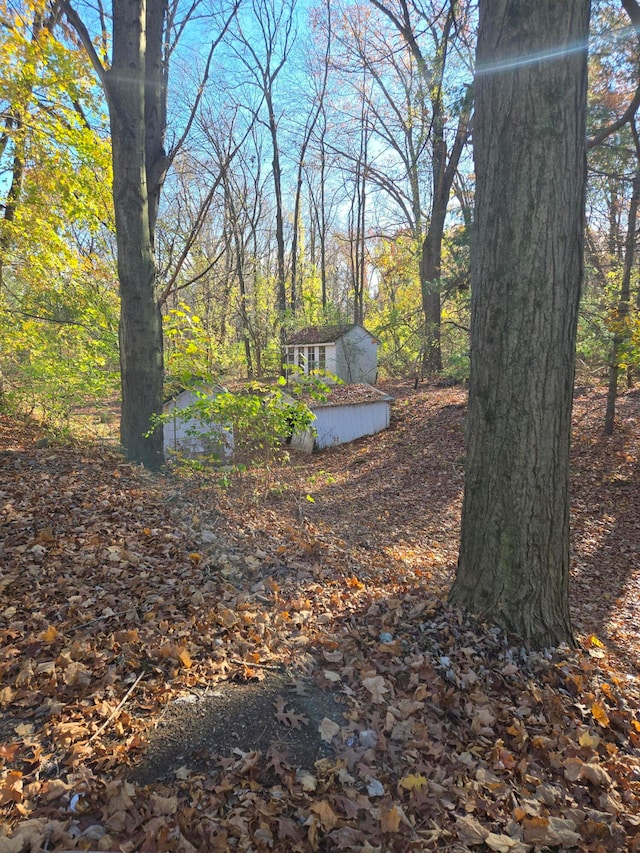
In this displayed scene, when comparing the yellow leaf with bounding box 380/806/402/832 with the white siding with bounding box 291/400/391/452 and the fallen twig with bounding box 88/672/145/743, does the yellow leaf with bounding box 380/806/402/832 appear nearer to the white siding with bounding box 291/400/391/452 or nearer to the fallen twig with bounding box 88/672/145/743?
the fallen twig with bounding box 88/672/145/743

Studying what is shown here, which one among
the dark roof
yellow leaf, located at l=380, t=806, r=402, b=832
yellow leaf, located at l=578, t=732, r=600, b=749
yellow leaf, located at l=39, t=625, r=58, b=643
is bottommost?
yellow leaf, located at l=578, t=732, r=600, b=749

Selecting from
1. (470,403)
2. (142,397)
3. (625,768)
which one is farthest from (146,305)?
(625,768)

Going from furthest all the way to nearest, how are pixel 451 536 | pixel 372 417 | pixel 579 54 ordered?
pixel 372 417 → pixel 451 536 → pixel 579 54

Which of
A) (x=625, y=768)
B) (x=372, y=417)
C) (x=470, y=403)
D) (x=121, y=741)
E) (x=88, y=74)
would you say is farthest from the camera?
(x=372, y=417)

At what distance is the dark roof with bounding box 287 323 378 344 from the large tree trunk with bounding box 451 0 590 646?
760 inches

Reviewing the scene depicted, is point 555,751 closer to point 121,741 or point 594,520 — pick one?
point 121,741

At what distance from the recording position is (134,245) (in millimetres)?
6031

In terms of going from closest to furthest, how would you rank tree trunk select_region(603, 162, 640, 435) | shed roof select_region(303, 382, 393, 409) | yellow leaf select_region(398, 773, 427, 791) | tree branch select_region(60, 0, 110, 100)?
1. yellow leaf select_region(398, 773, 427, 791)
2. tree branch select_region(60, 0, 110, 100)
3. tree trunk select_region(603, 162, 640, 435)
4. shed roof select_region(303, 382, 393, 409)

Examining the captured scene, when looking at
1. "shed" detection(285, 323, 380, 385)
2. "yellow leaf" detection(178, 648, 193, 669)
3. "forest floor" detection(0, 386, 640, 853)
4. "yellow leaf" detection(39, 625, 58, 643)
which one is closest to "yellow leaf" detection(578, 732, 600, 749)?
"forest floor" detection(0, 386, 640, 853)

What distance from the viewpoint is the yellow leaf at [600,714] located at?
8.45 ft

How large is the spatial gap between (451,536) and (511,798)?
16.8 ft

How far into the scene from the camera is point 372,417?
14.8 meters

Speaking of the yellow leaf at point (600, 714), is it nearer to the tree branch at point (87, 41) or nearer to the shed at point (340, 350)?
the tree branch at point (87, 41)

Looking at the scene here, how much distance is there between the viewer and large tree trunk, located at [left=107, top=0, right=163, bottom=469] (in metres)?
5.81
